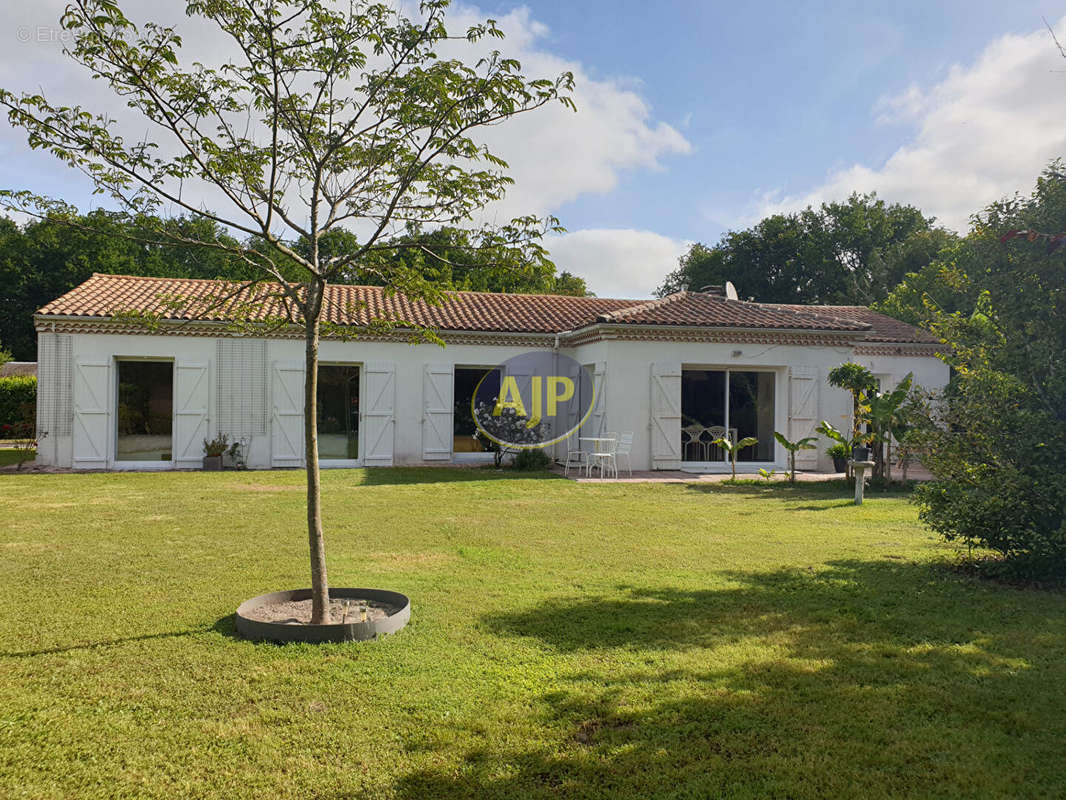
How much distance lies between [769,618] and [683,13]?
27.5ft

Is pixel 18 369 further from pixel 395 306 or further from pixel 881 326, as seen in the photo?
pixel 881 326

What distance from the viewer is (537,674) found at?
424 cm

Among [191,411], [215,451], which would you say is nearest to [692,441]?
[215,451]

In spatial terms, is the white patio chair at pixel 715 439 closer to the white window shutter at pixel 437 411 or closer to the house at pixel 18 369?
the white window shutter at pixel 437 411

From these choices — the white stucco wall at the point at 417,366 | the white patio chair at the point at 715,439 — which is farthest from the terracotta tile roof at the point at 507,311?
the white patio chair at the point at 715,439

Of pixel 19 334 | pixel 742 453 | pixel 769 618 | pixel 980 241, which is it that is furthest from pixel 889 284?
pixel 19 334

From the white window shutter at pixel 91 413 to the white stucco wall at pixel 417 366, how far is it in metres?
0.02

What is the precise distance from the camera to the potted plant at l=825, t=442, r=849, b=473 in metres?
A: 14.1

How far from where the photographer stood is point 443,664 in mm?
4395

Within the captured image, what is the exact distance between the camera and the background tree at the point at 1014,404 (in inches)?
244

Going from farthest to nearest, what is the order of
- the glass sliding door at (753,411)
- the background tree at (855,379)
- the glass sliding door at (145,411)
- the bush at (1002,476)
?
the glass sliding door at (753,411) < the glass sliding door at (145,411) < the background tree at (855,379) < the bush at (1002,476)

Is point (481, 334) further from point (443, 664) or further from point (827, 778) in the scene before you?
point (827, 778)

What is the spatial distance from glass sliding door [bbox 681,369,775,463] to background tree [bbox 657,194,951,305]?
80.8 feet

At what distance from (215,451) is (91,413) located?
2.48 metres
